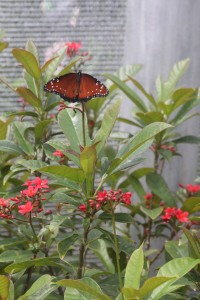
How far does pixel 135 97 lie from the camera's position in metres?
1.69

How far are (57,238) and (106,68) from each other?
41.9 inches

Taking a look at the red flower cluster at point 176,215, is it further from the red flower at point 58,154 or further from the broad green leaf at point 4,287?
the broad green leaf at point 4,287

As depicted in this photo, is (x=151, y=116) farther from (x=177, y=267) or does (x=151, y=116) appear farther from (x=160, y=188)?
(x=177, y=267)

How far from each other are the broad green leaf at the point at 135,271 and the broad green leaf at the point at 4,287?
0.71 ft

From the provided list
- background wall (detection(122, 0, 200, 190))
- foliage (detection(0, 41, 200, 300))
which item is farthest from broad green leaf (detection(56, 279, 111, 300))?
background wall (detection(122, 0, 200, 190))

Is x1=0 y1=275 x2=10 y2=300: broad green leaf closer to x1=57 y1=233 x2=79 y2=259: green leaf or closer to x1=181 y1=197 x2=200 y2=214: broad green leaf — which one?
x1=57 y1=233 x2=79 y2=259: green leaf

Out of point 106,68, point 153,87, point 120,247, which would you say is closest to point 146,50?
point 153,87

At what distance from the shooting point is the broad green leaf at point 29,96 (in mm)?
1489

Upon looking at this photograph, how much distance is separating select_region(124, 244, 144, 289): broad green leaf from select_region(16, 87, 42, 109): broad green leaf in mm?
574

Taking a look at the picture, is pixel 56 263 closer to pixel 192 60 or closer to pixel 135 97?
pixel 135 97

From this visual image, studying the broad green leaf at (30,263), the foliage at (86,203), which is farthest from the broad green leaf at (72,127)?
the broad green leaf at (30,263)

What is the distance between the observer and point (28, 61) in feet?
4.96

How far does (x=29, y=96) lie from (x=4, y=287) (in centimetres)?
56

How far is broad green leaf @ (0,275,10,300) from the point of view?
1096mm
